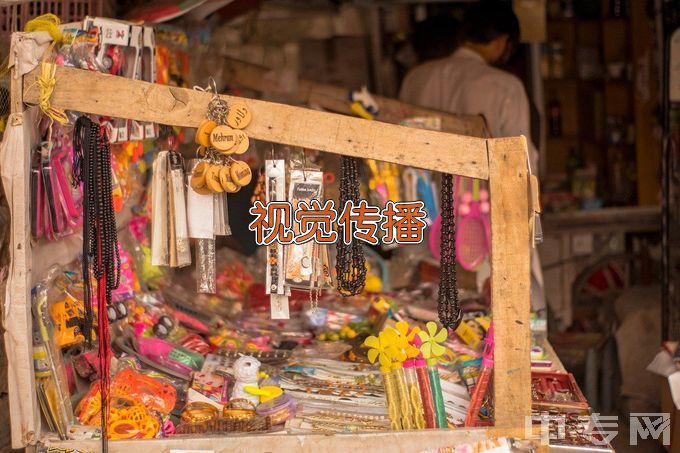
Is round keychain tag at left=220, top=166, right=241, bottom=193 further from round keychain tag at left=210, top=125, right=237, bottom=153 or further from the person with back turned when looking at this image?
the person with back turned

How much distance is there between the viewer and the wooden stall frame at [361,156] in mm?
2746

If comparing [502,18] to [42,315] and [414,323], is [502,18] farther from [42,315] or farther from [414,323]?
[42,315]

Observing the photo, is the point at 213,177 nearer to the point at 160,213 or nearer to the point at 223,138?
the point at 223,138

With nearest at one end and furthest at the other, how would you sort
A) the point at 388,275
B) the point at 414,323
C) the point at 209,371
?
the point at 209,371
the point at 414,323
the point at 388,275

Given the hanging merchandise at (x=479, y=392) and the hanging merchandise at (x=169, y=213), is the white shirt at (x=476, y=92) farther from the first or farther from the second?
the hanging merchandise at (x=169, y=213)

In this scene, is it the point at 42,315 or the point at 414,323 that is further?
the point at 414,323

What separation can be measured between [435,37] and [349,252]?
395 centimetres

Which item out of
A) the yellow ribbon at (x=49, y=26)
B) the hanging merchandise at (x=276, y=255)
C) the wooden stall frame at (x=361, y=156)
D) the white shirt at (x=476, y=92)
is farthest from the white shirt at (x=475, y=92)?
the yellow ribbon at (x=49, y=26)

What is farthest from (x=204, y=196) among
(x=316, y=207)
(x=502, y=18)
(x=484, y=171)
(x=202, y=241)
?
(x=502, y=18)

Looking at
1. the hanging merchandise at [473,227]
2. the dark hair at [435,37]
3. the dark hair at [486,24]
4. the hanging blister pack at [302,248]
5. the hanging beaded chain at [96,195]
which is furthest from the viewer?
the dark hair at [435,37]

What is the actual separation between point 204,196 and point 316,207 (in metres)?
0.36

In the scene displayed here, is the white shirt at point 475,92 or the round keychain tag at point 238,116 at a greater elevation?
the white shirt at point 475,92

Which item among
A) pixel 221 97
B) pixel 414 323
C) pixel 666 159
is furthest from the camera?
pixel 666 159

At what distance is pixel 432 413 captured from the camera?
3.02m
